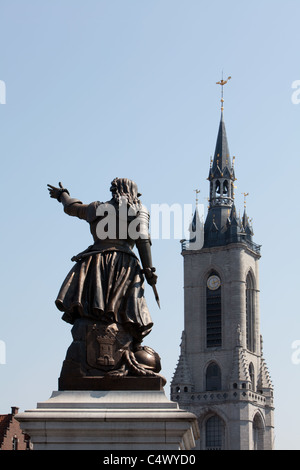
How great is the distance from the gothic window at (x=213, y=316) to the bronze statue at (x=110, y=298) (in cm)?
9578

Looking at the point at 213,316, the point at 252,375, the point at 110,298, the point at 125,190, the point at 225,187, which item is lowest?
the point at 110,298

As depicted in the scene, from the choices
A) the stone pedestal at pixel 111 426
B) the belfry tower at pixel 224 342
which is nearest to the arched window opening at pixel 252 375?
the belfry tower at pixel 224 342

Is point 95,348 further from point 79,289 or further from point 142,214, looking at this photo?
point 142,214

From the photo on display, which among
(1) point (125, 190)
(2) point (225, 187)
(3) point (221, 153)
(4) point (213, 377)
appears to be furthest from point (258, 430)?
(1) point (125, 190)

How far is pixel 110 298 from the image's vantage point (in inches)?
458

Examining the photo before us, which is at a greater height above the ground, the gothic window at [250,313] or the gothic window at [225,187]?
the gothic window at [225,187]

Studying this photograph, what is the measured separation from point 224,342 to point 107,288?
9632 centimetres

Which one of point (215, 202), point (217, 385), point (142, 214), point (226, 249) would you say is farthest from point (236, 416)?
point (142, 214)

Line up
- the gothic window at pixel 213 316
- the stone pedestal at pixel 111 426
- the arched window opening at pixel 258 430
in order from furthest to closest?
the gothic window at pixel 213 316
the arched window opening at pixel 258 430
the stone pedestal at pixel 111 426

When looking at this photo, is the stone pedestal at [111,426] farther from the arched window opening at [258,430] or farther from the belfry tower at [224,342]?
the arched window opening at [258,430]

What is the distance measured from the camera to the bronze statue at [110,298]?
37.2 ft

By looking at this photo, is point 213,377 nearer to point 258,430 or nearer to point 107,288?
point 258,430

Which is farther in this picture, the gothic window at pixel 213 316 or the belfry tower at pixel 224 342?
the gothic window at pixel 213 316

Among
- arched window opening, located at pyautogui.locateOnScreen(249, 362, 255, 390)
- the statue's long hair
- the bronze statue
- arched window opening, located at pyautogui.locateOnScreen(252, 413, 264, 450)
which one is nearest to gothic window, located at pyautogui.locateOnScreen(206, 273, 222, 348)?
arched window opening, located at pyautogui.locateOnScreen(249, 362, 255, 390)
